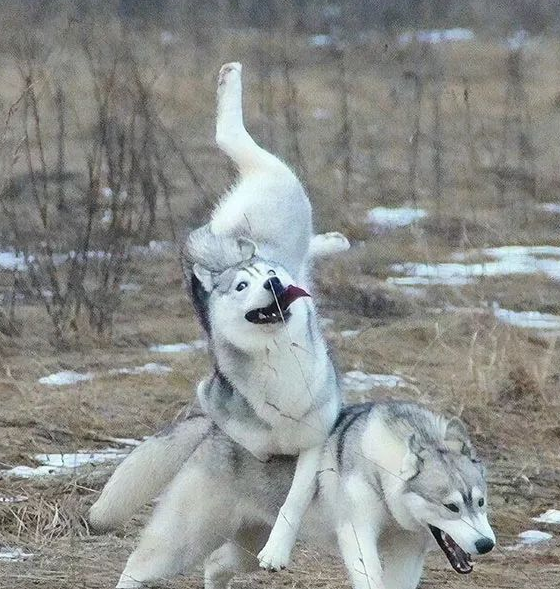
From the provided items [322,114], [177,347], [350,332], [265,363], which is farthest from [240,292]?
[322,114]

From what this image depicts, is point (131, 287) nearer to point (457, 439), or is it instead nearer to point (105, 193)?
point (105, 193)

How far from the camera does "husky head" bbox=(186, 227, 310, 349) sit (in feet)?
14.7

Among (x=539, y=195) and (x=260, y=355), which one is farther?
(x=539, y=195)

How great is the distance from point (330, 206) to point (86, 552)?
616cm

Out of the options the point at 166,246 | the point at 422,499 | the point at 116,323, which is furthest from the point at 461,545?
the point at 166,246

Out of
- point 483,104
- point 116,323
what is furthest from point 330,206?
point 483,104

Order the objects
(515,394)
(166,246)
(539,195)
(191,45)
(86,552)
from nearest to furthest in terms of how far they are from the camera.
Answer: (86,552)
(515,394)
(166,246)
(539,195)
(191,45)

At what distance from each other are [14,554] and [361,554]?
4.82 feet

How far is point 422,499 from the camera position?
4391 mm

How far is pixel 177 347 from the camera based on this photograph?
8227 mm

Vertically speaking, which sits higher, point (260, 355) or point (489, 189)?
point (260, 355)

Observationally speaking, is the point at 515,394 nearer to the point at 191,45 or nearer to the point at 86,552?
the point at 86,552

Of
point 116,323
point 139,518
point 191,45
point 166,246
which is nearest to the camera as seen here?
point 139,518

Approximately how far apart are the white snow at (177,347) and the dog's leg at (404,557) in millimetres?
3576
